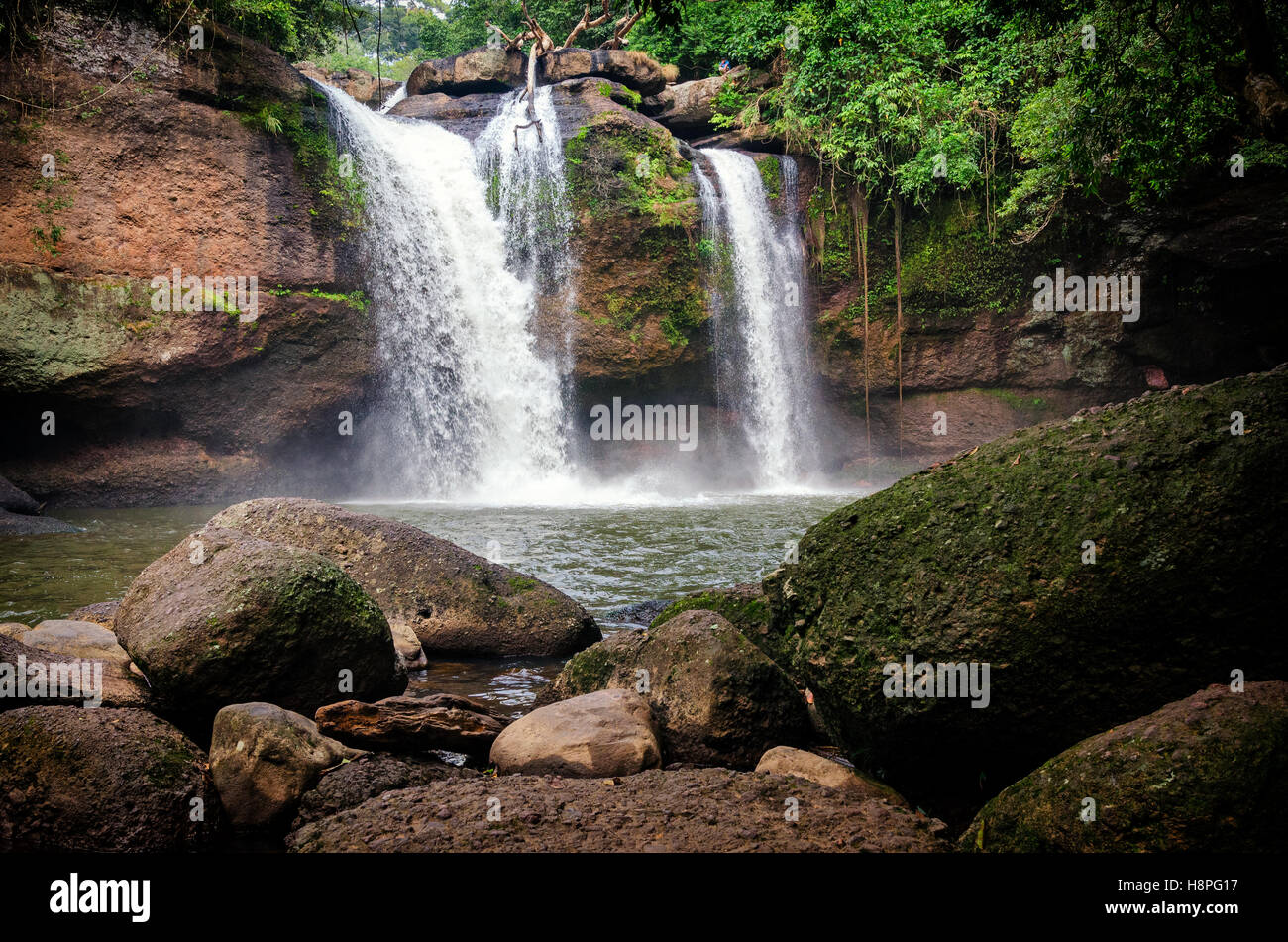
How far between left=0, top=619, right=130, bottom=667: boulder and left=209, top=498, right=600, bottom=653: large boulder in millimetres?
1647

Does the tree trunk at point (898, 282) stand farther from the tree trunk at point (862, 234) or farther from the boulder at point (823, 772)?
the boulder at point (823, 772)

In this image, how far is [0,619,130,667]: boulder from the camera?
4.66 metres

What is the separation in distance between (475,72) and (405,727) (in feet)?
66.3

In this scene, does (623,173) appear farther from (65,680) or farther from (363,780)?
(363,780)

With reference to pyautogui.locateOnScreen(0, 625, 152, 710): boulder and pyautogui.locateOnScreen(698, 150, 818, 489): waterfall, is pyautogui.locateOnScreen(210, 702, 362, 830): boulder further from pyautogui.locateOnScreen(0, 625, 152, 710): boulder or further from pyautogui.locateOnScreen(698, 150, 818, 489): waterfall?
pyautogui.locateOnScreen(698, 150, 818, 489): waterfall

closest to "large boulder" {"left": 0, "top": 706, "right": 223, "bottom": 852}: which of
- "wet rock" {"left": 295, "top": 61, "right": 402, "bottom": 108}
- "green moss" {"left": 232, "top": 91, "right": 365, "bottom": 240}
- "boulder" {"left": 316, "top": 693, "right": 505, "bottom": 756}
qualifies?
"boulder" {"left": 316, "top": 693, "right": 505, "bottom": 756}

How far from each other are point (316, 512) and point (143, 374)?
9.55m

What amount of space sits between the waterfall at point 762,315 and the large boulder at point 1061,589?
592 inches

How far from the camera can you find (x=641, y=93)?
20094mm

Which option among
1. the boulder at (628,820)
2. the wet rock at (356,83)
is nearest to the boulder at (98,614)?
the boulder at (628,820)

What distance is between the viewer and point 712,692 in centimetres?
422

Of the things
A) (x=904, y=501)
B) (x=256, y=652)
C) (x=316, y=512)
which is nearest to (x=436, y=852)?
(x=256, y=652)

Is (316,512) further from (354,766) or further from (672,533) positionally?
(672,533)

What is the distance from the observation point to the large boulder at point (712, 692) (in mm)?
4145
